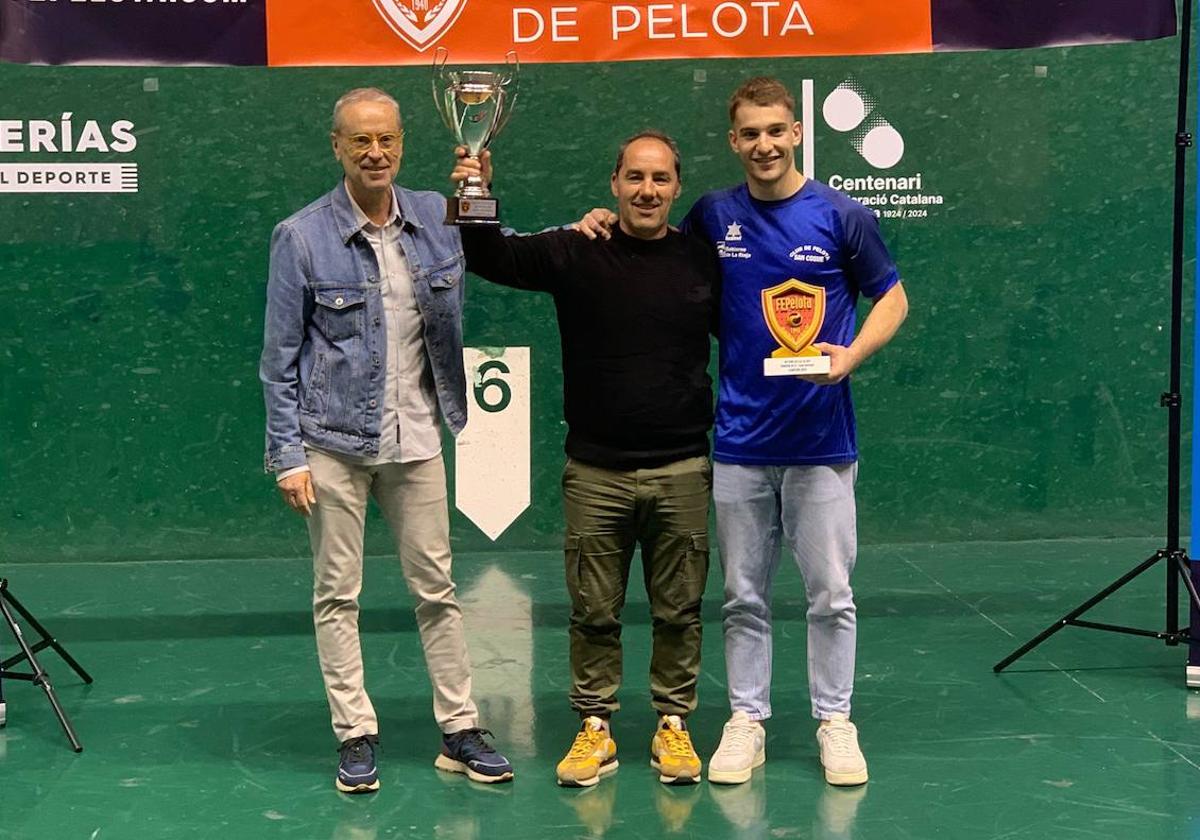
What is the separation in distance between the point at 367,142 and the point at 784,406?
1.20 m

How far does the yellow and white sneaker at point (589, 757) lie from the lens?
402 cm

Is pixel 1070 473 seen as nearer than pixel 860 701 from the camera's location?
No

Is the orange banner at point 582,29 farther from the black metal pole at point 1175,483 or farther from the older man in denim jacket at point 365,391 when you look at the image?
the older man in denim jacket at point 365,391

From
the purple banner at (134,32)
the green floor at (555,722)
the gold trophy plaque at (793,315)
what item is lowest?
the green floor at (555,722)

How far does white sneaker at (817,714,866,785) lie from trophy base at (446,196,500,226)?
156 cm

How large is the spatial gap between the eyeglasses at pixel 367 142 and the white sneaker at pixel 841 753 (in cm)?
183

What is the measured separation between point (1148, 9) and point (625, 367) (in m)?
2.61

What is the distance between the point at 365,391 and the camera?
3965 millimetres

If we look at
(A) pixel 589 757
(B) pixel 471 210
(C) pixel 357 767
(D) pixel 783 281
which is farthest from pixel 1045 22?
(C) pixel 357 767

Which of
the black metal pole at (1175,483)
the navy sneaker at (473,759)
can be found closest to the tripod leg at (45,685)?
the navy sneaker at (473,759)

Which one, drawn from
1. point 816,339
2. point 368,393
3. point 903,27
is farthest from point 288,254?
point 903,27

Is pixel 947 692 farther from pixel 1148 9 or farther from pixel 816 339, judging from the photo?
pixel 1148 9

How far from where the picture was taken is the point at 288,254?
12.8 feet

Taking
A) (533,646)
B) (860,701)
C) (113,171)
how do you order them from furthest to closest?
(113,171)
(533,646)
(860,701)
